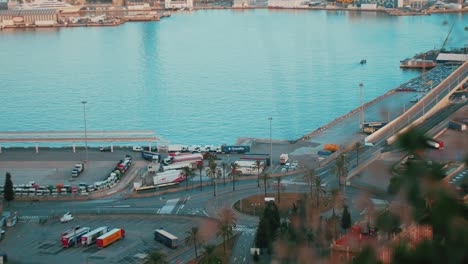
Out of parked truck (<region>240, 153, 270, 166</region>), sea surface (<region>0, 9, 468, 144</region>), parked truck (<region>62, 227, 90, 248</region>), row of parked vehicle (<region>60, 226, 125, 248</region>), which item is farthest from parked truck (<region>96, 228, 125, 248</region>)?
sea surface (<region>0, 9, 468, 144</region>)

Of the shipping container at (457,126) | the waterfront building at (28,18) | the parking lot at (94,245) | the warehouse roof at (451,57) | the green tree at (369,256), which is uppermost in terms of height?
the green tree at (369,256)

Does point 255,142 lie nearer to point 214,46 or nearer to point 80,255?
point 80,255

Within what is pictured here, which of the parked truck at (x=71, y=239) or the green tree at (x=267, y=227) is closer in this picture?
the green tree at (x=267, y=227)

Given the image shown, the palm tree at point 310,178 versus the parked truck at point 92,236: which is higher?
the palm tree at point 310,178

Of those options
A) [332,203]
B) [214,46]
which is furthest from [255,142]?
[214,46]

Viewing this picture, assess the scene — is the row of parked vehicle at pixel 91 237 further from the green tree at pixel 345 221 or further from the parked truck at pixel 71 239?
the green tree at pixel 345 221

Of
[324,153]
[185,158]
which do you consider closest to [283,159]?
[324,153]

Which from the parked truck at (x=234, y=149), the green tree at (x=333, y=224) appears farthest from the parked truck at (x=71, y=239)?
the parked truck at (x=234, y=149)
